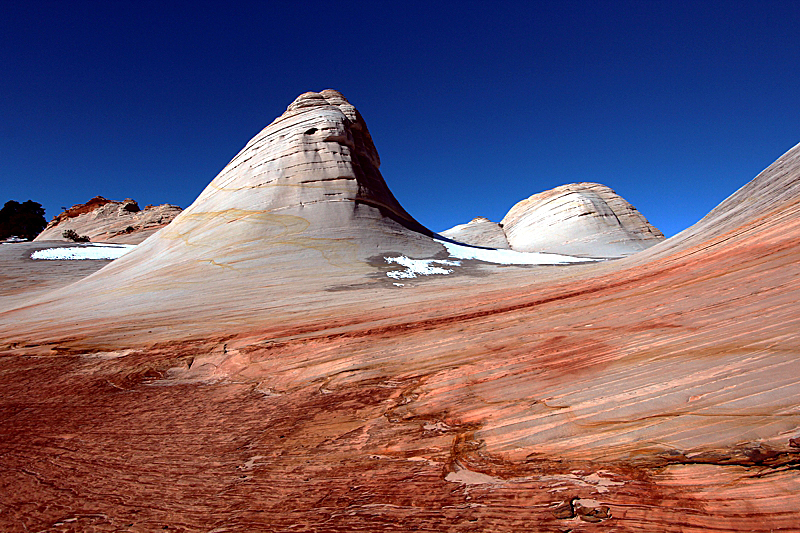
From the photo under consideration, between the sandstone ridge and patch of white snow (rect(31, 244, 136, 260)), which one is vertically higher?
the sandstone ridge

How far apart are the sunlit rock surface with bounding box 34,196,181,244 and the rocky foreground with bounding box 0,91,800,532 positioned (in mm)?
29737

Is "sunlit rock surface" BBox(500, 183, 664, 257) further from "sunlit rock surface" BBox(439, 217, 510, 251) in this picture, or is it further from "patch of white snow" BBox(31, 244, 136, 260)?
"patch of white snow" BBox(31, 244, 136, 260)

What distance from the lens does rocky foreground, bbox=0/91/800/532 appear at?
1396mm

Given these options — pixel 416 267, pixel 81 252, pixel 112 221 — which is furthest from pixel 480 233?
pixel 112 221

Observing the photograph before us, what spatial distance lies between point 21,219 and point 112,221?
44.4ft

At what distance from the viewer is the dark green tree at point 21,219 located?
39656mm

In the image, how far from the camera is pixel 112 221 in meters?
36.1

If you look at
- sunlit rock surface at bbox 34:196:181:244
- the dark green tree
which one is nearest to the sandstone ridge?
sunlit rock surface at bbox 34:196:181:244

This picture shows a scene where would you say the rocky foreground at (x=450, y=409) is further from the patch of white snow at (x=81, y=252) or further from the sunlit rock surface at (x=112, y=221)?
the sunlit rock surface at (x=112, y=221)

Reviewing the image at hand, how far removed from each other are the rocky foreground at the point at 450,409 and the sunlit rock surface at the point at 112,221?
29.7m

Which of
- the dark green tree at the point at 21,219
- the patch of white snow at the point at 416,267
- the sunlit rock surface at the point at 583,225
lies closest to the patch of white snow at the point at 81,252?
the patch of white snow at the point at 416,267

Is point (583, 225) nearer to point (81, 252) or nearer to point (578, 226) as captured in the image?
point (578, 226)

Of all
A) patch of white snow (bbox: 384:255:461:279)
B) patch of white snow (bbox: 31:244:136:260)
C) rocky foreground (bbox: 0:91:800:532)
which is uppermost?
patch of white snow (bbox: 31:244:136:260)

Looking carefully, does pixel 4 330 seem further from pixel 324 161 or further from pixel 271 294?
pixel 324 161
